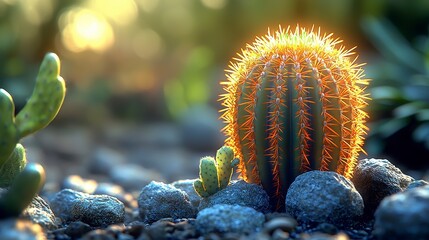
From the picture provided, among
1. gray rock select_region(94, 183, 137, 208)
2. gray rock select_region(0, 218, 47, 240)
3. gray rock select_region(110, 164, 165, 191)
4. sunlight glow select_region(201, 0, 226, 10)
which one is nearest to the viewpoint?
gray rock select_region(0, 218, 47, 240)

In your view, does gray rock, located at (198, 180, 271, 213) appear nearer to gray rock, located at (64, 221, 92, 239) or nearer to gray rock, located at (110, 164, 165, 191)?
gray rock, located at (64, 221, 92, 239)

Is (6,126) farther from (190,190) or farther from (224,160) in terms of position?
(190,190)

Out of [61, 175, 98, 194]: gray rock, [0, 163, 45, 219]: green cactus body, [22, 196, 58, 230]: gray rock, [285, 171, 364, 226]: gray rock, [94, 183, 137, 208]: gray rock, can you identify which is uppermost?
[61, 175, 98, 194]: gray rock

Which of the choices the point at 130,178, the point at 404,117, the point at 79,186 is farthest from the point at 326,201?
the point at 404,117

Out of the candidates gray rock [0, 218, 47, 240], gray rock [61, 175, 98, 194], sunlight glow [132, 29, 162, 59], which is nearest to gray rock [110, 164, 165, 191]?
gray rock [61, 175, 98, 194]

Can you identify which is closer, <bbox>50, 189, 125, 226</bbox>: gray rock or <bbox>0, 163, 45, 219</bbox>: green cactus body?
<bbox>0, 163, 45, 219</bbox>: green cactus body

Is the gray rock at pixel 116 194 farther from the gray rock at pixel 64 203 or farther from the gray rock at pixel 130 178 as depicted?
the gray rock at pixel 130 178

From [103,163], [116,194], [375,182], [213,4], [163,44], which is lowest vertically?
[375,182]

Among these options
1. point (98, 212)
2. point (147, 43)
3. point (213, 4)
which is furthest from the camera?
point (147, 43)

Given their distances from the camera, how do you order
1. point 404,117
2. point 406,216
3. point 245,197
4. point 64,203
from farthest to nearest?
point 404,117 < point 64,203 < point 245,197 < point 406,216
